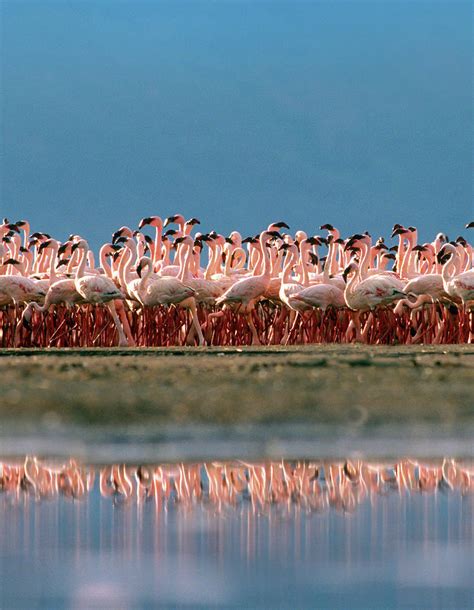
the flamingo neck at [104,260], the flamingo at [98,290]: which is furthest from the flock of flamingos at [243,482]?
the flamingo neck at [104,260]

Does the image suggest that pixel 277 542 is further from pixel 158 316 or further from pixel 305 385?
pixel 158 316

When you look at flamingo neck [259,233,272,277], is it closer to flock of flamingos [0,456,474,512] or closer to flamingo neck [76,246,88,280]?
flamingo neck [76,246,88,280]

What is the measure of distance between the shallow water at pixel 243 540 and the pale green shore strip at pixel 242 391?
9.95 ft

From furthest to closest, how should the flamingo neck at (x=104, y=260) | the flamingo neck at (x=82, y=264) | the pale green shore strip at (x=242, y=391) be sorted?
the flamingo neck at (x=104, y=260), the flamingo neck at (x=82, y=264), the pale green shore strip at (x=242, y=391)

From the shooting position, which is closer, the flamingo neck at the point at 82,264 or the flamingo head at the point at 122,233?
the flamingo neck at the point at 82,264

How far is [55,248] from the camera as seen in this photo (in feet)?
106

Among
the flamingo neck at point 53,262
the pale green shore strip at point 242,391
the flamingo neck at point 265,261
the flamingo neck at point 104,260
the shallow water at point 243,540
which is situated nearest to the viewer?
the shallow water at point 243,540

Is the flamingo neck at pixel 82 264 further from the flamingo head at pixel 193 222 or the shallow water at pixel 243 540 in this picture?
the shallow water at pixel 243 540

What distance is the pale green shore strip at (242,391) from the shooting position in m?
10.8

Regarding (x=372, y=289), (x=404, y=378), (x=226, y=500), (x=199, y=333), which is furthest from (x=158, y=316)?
(x=226, y=500)

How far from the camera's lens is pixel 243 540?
560 cm

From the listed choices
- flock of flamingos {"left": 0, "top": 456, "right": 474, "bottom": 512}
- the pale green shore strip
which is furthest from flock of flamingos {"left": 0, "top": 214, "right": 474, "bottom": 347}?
flock of flamingos {"left": 0, "top": 456, "right": 474, "bottom": 512}

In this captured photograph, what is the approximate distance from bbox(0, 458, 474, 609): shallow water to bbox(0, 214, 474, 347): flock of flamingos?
66.6ft

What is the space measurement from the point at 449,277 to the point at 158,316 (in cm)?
620
